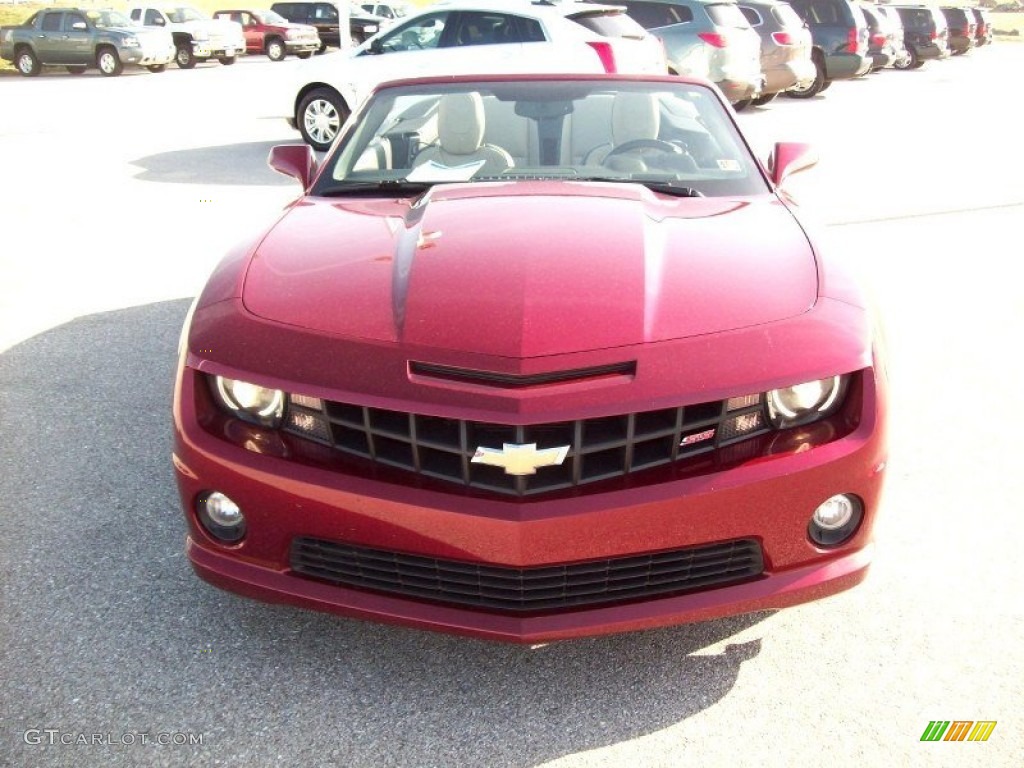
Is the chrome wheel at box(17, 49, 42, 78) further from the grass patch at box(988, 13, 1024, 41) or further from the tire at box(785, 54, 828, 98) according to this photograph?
the grass patch at box(988, 13, 1024, 41)

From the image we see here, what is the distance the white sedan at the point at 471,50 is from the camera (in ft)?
36.6

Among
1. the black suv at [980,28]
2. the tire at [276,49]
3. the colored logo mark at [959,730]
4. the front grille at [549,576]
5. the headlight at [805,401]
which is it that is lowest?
the tire at [276,49]

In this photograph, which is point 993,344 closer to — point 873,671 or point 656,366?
point 873,671

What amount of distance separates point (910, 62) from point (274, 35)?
19211 mm

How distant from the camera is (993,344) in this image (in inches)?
213

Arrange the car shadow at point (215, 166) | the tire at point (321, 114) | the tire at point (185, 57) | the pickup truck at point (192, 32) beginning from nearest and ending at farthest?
the car shadow at point (215, 166) < the tire at point (321, 114) < the pickup truck at point (192, 32) < the tire at point (185, 57)

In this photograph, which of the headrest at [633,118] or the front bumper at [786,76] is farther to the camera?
the front bumper at [786,76]

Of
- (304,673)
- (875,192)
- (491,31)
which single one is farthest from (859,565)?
(491,31)

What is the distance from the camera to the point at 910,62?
3038 cm

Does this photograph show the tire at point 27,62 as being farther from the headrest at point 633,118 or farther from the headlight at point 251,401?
the headlight at point 251,401

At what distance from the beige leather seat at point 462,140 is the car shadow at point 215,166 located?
5882 mm

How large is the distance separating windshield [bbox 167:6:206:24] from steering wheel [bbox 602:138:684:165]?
2889 centimetres

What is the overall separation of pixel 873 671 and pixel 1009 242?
6.00 meters

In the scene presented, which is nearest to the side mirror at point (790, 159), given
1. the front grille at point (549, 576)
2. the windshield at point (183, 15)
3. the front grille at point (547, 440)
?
the front grille at point (547, 440)
